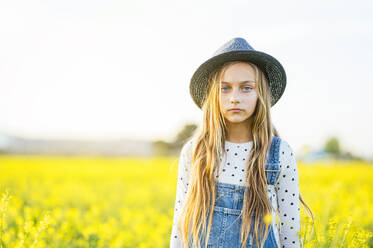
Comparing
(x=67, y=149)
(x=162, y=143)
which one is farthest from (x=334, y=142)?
(x=67, y=149)

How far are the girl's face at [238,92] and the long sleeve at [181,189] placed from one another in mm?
338

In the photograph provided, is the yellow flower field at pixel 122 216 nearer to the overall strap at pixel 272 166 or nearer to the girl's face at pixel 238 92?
the overall strap at pixel 272 166

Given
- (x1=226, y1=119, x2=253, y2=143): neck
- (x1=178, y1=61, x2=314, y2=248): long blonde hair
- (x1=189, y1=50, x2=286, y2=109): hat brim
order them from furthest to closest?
1. (x1=226, y1=119, x2=253, y2=143): neck
2. (x1=189, y1=50, x2=286, y2=109): hat brim
3. (x1=178, y1=61, x2=314, y2=248): long blonde hair

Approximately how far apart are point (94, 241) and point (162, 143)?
117ft

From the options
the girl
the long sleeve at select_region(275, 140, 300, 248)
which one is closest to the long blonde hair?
the girl

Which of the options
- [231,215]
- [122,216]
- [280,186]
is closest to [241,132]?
[280,186]

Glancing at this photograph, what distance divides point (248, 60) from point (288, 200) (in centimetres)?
75

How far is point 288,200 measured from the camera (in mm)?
1740

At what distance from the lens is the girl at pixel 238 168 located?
67.4 inches

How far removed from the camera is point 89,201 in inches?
265

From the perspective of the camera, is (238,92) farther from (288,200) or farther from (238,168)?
(288,200)

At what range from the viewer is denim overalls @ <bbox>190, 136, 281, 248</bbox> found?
1701 mm

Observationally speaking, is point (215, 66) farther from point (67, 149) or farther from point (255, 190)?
point (67, 149)

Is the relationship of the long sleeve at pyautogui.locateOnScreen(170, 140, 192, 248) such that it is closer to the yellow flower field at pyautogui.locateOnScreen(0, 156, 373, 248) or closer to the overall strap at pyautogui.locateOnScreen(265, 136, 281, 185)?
the yellow flower field at pyautogui.locateOnScreen(0, 156, 373, 248)
